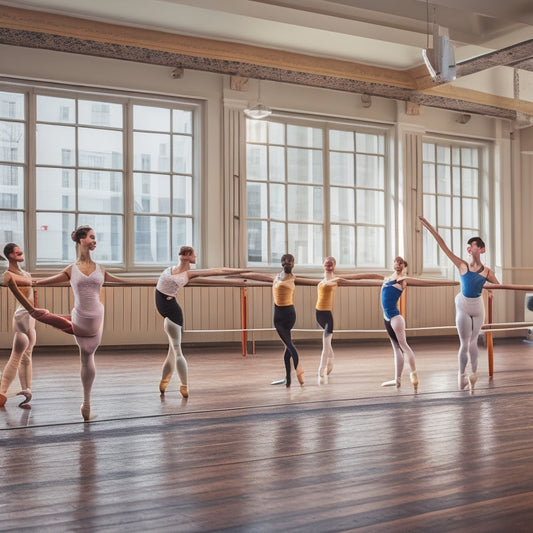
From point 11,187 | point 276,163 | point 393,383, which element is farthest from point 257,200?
point 393,383

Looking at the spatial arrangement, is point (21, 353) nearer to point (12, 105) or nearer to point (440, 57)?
point (440, 57)

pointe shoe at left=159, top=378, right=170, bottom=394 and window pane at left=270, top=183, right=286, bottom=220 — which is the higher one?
window pane at left=270, top=183, right=286, bottom=220

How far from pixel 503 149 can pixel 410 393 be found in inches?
325

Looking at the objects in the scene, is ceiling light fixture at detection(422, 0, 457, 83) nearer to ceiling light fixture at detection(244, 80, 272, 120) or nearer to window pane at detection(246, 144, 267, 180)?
ceiling light fixture at detection(244, 80, 272, 120)

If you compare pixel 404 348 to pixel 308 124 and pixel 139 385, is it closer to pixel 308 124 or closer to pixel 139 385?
pixel 139 385

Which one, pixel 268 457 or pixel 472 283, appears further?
pixel 472 283

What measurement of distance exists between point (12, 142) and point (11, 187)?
1.97 ft

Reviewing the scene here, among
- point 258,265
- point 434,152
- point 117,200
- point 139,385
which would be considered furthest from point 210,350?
point 434,152

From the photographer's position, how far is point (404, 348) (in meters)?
6.84

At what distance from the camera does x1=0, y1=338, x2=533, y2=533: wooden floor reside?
2969mm

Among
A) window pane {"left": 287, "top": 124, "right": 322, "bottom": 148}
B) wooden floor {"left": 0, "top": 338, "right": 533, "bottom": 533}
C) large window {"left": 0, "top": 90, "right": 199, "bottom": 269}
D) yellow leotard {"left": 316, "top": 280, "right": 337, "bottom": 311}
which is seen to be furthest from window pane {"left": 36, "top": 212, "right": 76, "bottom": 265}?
yellow leotard {"left": 316, "top": 280, "right": 337, "bottom": 311}

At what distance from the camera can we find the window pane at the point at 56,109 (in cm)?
989

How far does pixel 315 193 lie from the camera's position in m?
11.8

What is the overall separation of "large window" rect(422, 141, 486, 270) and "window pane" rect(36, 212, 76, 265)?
234 inches
